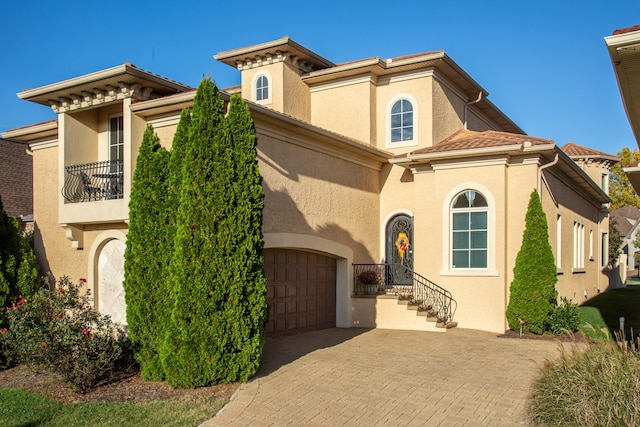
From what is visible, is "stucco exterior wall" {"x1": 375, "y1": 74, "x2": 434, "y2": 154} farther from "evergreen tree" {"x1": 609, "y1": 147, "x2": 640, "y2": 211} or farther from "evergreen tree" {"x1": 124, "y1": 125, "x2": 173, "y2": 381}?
"evergreen tree" {"x1": 609, "y1": 147, "x2": 640, "y2": 211}

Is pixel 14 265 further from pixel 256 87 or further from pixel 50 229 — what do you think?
pixel 256 87

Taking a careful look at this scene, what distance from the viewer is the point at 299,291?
47.2ft

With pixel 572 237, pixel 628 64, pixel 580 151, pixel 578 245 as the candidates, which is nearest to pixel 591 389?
pixel 628 64

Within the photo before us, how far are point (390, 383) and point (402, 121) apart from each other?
10.1 meters

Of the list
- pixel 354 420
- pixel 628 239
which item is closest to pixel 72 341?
pixel 354 420

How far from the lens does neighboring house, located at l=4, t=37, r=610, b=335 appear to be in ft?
42.1

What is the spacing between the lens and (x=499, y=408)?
7.97m

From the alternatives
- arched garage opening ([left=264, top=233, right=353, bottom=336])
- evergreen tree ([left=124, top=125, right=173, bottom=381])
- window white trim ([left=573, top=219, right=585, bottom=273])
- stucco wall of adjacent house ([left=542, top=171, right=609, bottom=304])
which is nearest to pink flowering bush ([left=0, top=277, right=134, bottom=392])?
evergreen tree ([left=124, top=125, right=173, bottom=381])

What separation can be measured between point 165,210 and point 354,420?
4.70m

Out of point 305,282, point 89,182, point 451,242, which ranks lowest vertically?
point 305,282

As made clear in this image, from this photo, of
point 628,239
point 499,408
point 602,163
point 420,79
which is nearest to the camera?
point 499,408

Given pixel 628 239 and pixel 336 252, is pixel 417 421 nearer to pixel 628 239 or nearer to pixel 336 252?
pixel 336 252

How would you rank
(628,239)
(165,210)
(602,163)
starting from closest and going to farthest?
(165,210) < (602,163) < (628,239)

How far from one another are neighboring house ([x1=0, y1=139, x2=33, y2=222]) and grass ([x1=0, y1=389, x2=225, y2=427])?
1619 cm
